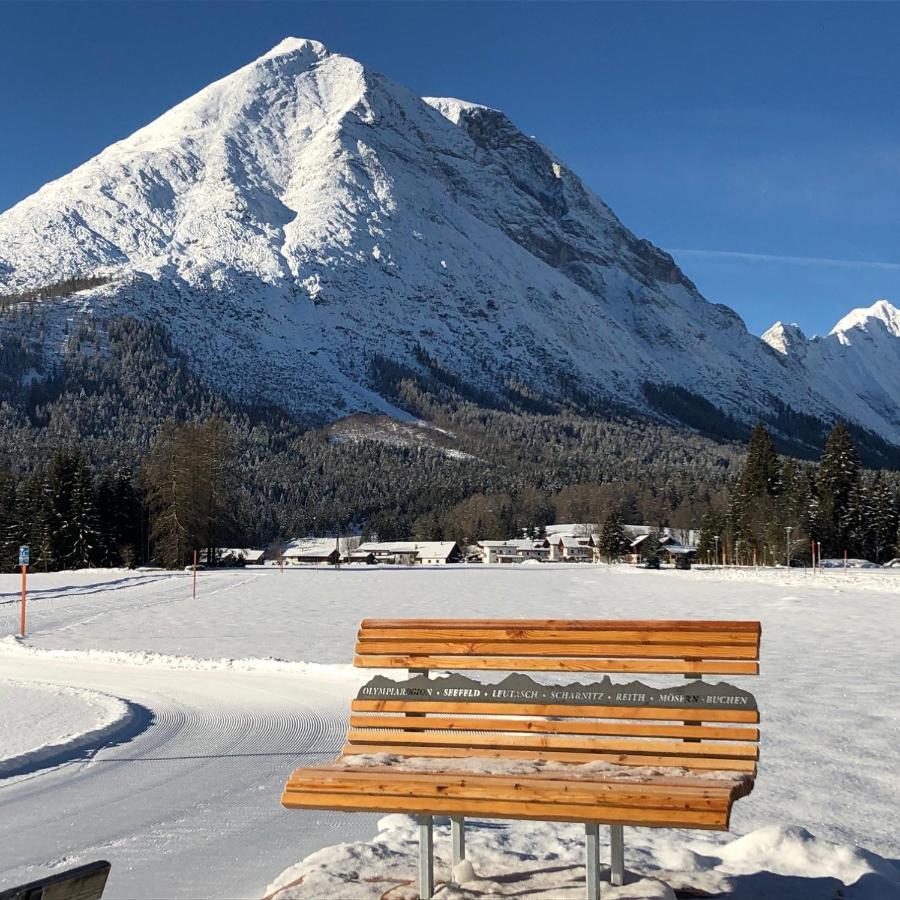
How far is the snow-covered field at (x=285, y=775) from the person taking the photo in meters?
5.32

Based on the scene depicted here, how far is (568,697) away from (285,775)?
4.07 meters

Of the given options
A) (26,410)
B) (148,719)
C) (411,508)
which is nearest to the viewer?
(148,719)

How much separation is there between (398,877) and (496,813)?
104 cm

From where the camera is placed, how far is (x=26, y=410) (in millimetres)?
197125

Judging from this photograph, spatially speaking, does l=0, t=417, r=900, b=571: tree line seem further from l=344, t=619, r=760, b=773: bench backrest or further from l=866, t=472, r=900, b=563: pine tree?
l=344, t=619, r=760, b=773: bench backrest

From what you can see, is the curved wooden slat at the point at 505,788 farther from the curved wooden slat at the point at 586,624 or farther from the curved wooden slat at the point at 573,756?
the curved wooden slat at the point at 586,624

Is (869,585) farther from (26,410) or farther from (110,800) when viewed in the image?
(26,410)

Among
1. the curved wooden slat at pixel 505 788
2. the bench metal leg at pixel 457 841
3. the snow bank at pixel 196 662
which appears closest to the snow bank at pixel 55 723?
the snow bank at pixel 196 662

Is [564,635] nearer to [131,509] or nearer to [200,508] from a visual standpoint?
[200,508]

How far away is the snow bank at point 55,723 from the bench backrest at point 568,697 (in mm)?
4641

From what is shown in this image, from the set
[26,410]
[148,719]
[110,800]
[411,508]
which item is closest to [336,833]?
[110,800]

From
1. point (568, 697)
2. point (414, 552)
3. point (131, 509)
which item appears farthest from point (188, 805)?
point (414, 552)

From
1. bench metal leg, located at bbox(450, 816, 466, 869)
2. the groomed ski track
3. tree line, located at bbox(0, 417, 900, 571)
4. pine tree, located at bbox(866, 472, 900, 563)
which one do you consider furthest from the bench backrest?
pine tree, located at bbox(866, 472, 900, 563)

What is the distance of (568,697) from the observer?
209 inches
